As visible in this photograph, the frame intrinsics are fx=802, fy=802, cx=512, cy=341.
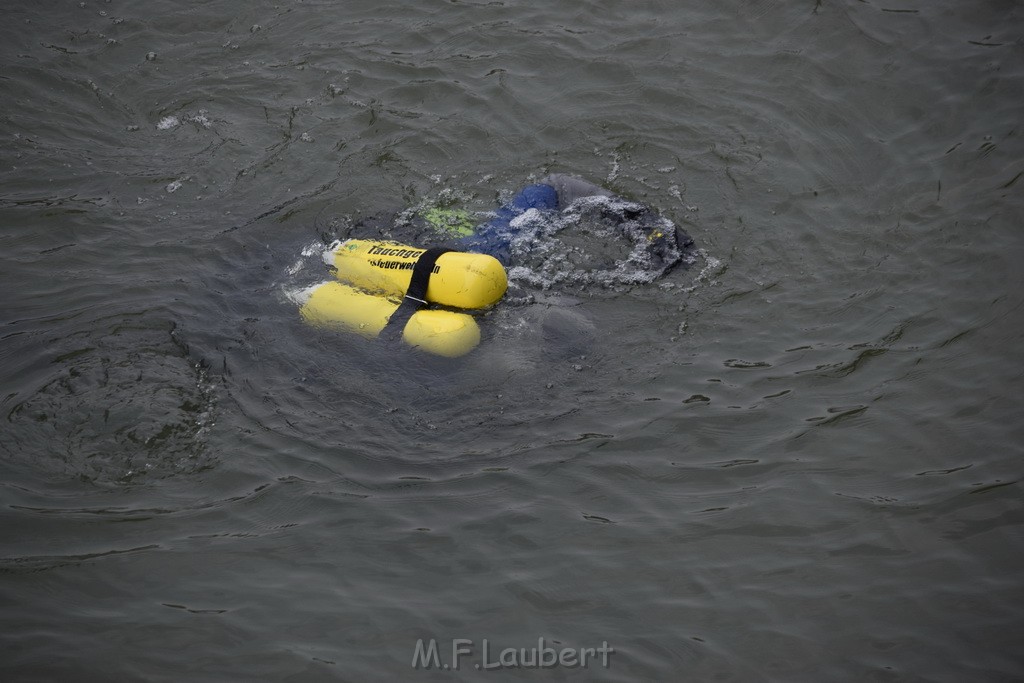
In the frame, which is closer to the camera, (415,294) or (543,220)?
(415,294)

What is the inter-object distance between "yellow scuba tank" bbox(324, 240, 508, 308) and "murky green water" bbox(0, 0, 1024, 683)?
0.83 feet

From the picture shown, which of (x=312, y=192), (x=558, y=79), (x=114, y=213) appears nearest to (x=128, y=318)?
(x=114, y=213)

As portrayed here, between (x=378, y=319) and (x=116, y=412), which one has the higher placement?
(x=378, y=319)

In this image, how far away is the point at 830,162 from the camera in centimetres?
734

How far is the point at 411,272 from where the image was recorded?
5.79 metres

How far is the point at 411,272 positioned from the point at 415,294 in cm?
17

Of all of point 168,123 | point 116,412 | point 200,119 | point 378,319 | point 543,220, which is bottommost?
point 116,412

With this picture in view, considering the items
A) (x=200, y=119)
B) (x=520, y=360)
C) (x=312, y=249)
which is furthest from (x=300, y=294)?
(x=200, y=119)

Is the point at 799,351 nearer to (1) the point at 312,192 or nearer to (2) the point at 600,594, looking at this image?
(2) the point at 600,594

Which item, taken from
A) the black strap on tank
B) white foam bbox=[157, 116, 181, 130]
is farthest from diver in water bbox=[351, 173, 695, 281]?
white foam bbox=[157, 116, 181, 130]

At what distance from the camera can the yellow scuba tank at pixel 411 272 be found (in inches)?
223

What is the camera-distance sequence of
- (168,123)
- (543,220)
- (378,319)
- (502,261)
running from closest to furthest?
(378,319)
(502,261)
(543,220)
(168,123)

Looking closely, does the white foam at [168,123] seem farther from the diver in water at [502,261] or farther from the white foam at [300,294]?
the white foam at [300,294]

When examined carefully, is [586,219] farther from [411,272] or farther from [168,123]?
[168,123]
